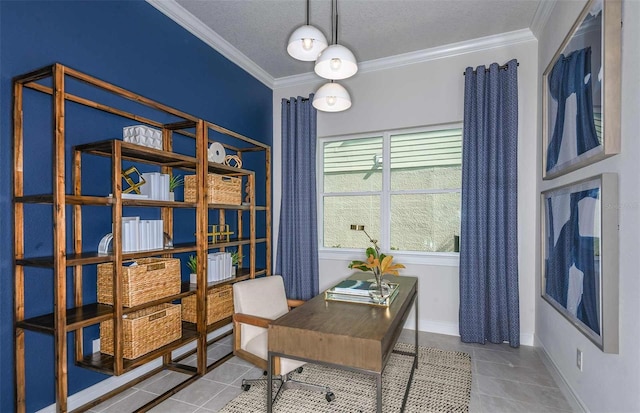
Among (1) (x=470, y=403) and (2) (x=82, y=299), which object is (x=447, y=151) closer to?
(1) (x=470, y=403)

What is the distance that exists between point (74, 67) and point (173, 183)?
0.97 meters

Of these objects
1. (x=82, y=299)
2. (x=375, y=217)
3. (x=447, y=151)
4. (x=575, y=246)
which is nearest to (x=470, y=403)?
(x=575, y=246)

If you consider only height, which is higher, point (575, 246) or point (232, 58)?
point (232, 58)

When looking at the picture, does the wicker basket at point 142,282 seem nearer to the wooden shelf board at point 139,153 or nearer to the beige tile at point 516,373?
the wooden shelf board at point 139,153

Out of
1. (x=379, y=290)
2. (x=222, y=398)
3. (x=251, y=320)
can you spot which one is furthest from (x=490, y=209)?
(x=222, y=398)

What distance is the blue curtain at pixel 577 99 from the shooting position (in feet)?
6.29

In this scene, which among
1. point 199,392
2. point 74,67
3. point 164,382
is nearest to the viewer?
point 74,67

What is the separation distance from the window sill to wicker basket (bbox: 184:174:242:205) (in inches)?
55.3

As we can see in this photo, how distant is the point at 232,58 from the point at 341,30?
3.98 ft

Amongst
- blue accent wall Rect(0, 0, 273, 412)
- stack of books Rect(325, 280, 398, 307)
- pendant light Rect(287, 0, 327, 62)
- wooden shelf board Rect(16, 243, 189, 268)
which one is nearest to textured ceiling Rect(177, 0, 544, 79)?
blue accent wall Rect(0, 0, 273, 412)

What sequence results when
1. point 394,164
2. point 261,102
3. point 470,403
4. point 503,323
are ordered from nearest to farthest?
point 470,403, point 503,323, point 394,164, point 261,102

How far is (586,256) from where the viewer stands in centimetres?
193

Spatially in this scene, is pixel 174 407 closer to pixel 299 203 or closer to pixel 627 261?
pixel 299 203

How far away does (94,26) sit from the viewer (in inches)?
91.1
